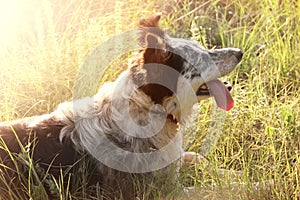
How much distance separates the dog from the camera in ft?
12.9

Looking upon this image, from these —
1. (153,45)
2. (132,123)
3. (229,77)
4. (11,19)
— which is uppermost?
(153,45)

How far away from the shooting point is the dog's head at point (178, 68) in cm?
388

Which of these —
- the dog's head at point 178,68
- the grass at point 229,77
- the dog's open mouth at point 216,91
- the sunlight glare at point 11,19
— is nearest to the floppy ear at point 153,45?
the dog's head at point 178,68

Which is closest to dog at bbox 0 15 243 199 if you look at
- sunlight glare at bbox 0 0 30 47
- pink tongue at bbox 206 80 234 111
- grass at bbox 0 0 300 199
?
pink tongue at bbox 206 80 234 111

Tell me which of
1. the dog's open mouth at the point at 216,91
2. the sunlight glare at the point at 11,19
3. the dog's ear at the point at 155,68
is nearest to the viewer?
the dog's ear at the point at 155,68

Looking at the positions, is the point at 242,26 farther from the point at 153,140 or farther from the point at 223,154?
the point at 153,140

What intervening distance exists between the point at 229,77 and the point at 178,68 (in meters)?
1.48

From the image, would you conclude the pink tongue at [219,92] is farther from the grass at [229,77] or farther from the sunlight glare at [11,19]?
the sunlight glare at [11,19]

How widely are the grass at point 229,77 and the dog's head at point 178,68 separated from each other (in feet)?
1.60

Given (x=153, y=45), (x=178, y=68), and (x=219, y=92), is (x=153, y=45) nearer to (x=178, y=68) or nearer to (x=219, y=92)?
(x=178, y=68)

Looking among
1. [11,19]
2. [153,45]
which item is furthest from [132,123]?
[11,19]

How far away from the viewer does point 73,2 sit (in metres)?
6.39

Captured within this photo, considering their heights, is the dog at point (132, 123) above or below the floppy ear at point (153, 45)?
Answer: below

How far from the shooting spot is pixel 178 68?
396 centimetres
